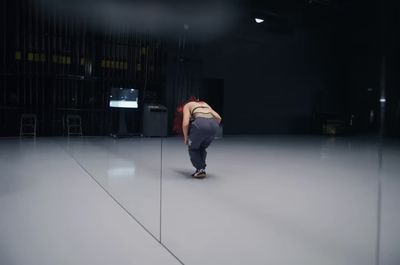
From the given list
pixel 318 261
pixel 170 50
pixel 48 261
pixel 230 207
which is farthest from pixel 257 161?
pixel 170 50

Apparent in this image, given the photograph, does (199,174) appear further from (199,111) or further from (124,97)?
(124,97)

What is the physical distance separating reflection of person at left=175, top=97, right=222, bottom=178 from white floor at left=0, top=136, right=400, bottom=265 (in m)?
0.32

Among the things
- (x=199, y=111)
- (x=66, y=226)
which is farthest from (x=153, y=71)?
(x=66, y=226)

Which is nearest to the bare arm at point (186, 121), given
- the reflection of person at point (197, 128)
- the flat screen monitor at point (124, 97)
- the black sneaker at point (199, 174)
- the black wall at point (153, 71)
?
the reflection of person at point (197, 128)

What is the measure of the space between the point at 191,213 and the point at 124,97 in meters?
6.71

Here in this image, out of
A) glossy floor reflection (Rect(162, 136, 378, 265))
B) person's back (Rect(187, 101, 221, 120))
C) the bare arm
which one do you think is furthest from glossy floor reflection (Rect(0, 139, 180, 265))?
person's back (Rect(187, 101, 221, 120))

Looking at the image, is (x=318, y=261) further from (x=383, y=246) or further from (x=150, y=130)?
(x=150, y=130)

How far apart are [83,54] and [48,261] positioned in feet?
26.4

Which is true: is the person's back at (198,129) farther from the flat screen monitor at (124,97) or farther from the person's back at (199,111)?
the flat screen monitor at (124,97)

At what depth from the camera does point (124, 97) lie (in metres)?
8.92

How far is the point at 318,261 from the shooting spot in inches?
74.0

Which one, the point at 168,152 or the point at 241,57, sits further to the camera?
the point at 241,57

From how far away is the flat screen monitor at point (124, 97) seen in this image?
8781mm

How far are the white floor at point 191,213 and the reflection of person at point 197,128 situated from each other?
0.32 metres
